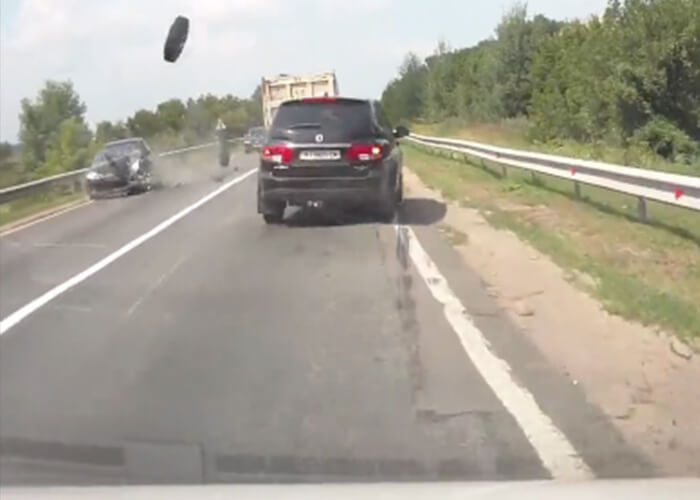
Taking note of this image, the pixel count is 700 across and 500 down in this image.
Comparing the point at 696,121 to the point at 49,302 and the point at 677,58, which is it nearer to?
the point at 677,58

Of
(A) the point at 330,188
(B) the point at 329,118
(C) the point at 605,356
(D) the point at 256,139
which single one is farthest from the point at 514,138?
(C) the point at 605,356

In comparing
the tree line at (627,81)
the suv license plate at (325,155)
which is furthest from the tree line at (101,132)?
the suv license plate at (325,155)

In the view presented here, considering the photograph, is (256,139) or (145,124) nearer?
(256,139)

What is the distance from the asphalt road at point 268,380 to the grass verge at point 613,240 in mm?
1120

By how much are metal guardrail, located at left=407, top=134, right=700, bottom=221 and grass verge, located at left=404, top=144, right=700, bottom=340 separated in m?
0.39

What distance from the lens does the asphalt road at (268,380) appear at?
5879 mm

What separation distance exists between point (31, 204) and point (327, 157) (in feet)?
42.4

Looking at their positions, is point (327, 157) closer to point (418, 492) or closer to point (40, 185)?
point (418, 492)

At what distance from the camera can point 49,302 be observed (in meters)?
11.2

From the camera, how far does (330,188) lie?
55.7ft

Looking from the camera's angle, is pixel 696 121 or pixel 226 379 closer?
pixel 226 379

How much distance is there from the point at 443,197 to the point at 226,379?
1442cm

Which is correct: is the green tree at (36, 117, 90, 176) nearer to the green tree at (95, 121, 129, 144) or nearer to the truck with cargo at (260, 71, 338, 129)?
the green tree at (95, 121, 129, 144)

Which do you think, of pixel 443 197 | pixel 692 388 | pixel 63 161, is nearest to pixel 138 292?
pixel 692 388
